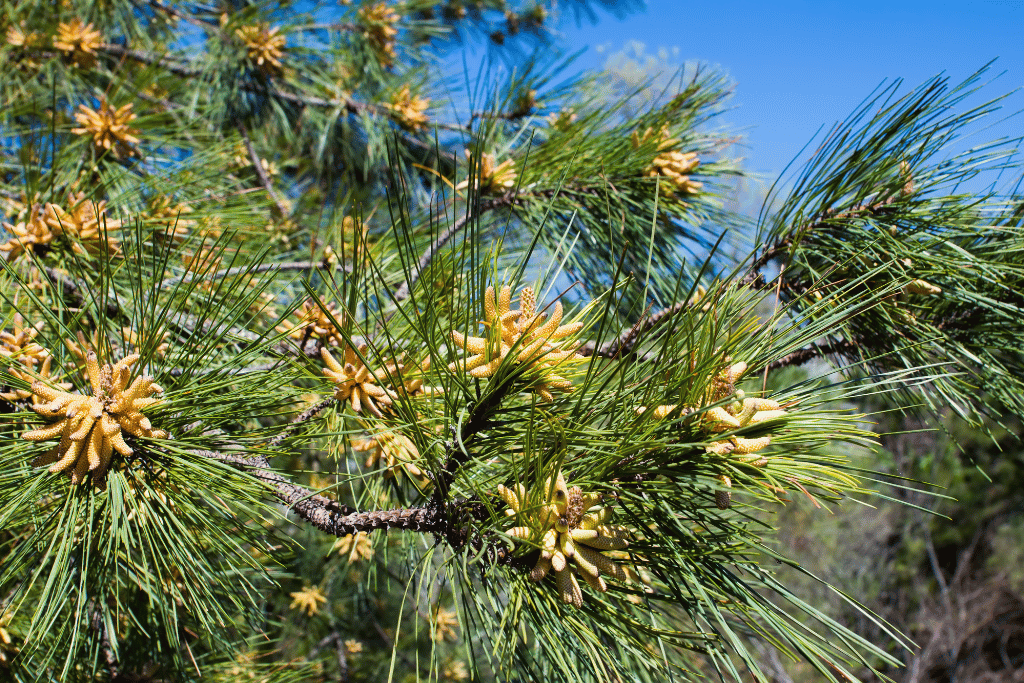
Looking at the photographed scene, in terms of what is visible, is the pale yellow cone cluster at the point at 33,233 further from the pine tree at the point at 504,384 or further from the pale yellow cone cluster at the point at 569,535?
the pale yellow cone cluster at the point at 569,535

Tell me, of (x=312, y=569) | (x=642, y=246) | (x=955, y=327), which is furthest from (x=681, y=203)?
(x=312, y=569)

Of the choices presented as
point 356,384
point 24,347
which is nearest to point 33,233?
point 24,347

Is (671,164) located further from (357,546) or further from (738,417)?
(357,546)

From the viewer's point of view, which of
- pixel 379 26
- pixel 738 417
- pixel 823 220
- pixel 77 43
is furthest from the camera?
pixel 379 26

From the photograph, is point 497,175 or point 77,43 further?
point 77,43

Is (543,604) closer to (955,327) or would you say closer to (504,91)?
(955,327)

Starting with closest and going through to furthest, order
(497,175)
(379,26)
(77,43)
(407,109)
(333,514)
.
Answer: (333,514) → (497,175) → (77,43) → (407,109) → (379,26)

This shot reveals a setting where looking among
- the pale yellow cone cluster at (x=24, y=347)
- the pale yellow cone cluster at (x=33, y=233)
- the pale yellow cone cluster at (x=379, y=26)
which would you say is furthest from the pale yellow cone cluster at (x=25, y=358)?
the pale yellow cone cluster at (x=379, y=26)
